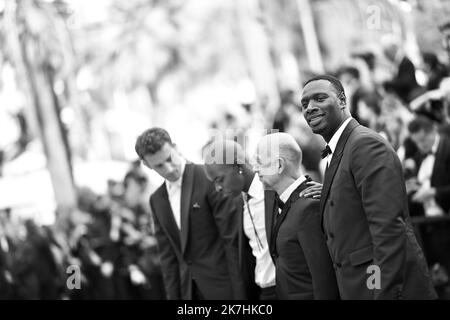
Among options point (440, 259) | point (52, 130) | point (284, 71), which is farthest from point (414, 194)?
point (284, 71)

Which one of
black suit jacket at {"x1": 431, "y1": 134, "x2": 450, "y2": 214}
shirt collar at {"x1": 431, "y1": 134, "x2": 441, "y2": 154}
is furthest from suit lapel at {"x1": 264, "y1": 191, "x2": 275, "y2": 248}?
shirt collar at {"x1": 431, "y1": 134, "x2": 441, "y2": 154}

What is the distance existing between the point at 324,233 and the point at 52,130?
11.5 metres

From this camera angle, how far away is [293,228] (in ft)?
19.3

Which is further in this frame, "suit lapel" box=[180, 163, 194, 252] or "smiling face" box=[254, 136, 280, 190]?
"suit lapel" box=[180, 163, 194, 252]

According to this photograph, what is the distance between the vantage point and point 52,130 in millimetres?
16156

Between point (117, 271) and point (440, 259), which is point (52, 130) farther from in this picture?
point (440, 259)

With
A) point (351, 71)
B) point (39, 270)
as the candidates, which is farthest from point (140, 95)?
point (351, 71)

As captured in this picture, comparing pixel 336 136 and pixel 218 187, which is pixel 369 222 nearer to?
pixel 336 136

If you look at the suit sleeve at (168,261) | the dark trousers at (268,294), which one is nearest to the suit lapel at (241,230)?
the dark trousers at (268,294)

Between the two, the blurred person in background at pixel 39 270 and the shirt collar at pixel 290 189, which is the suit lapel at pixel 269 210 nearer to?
the shirt collar at pixel 290 189

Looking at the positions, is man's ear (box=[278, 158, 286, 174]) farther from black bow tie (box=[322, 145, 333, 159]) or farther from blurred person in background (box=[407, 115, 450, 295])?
blurred person in background (box=[407, 115, 450, 295])

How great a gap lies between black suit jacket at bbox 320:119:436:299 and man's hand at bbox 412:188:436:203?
2918mm

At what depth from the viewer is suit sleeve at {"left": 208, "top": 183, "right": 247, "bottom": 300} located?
7.06 metres

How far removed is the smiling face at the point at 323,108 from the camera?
5.31m
